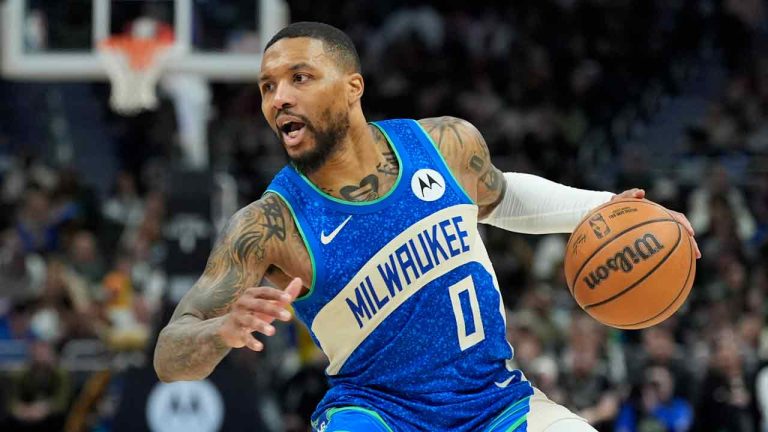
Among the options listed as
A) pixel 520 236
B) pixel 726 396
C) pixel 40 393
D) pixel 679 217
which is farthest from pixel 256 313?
pixel 520 236

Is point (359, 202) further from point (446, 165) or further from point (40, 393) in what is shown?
point (40, 393)

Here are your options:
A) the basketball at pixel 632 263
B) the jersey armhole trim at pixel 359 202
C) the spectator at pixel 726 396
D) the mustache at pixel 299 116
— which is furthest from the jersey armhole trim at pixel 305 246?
the spectator at pixel 726 396

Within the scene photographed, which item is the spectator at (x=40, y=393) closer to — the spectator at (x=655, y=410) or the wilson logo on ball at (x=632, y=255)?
the spectator at (x=655, y=410)

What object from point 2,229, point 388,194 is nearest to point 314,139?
point 388,194

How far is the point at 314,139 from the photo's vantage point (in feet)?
14.4

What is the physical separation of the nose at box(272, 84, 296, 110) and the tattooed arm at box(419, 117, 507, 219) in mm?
637

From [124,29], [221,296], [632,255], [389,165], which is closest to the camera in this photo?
[221,296]

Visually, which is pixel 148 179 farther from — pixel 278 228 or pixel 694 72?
pixel 278 228

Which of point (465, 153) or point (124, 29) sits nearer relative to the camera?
point (465, 153)

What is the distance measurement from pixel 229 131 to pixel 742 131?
22.2 feet

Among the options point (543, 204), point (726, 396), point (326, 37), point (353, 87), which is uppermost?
point (326, 37)

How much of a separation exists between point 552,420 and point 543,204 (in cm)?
100

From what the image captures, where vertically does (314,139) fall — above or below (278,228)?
above

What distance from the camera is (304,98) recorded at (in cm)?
433
